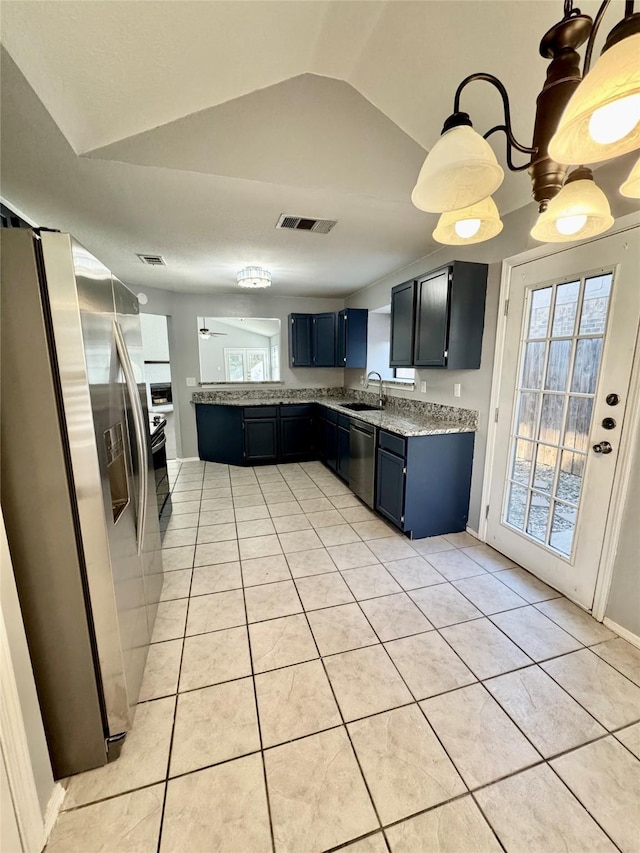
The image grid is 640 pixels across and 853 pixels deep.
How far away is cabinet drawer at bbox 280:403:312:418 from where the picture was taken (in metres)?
4.79

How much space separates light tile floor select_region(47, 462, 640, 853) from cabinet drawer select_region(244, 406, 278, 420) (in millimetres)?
2493

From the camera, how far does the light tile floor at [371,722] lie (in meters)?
1.08

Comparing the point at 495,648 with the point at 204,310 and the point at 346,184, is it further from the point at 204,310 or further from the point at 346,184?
the point at 204,310

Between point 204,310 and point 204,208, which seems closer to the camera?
point 204,208

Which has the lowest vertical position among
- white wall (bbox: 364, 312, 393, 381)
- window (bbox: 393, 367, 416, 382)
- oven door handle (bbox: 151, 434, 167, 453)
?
oven door handle (bbox: 151, 434, 167, 453)

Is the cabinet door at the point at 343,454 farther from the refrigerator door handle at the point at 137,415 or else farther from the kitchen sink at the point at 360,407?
the refrigerator door handle at the point at 137,415

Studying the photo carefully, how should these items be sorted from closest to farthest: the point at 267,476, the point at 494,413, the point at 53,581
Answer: the point at 53,581, the point at 494,413, the point at 267,476

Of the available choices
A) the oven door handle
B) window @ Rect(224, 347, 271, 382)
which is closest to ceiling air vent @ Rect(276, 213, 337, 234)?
the oven door handle

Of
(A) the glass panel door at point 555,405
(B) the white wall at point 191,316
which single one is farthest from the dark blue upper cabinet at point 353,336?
(A) the glass panel door at point 555,405

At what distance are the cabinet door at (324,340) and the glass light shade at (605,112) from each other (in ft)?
13.7

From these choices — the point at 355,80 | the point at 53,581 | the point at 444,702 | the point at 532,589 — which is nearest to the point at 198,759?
the point at 53,581

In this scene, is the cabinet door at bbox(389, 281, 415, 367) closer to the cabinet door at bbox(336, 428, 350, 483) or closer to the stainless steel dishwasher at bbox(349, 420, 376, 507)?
the stainless steel dishwasher at bbox(349, 420, 376, 507)

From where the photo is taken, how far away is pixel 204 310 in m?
4.91

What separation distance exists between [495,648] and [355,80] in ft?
9.75
